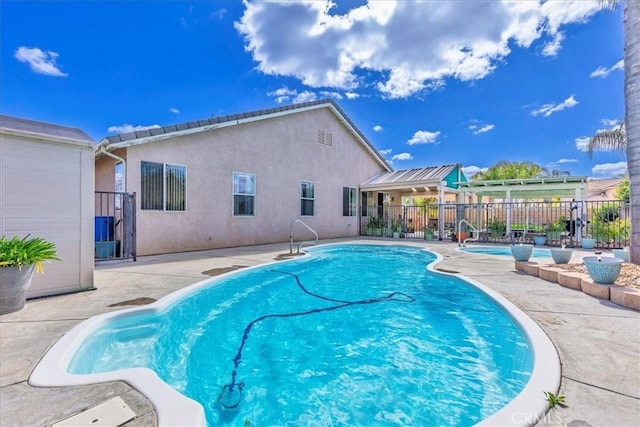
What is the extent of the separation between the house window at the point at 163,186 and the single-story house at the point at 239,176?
0.09 ft

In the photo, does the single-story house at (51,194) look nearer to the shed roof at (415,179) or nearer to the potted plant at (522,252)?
the potted plant at (522,252)

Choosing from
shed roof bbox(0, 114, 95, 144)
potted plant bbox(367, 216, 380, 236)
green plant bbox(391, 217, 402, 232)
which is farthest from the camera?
potted plant bbox(367, 216, 380, 236)

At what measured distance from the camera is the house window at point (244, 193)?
11094 mm

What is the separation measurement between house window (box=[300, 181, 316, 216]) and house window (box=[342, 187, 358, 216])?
98.5 inches

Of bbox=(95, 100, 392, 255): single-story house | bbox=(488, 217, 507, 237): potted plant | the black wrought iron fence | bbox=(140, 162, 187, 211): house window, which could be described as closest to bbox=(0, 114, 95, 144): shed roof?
bbox=(95, 100, 392, 255): single-story house

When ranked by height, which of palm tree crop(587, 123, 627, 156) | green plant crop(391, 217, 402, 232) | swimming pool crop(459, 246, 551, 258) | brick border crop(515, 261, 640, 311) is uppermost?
palm tree crop(587, 123, 627, 156)

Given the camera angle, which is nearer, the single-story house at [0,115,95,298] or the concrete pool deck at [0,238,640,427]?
the concrete pool deck at [0,238,640,427]

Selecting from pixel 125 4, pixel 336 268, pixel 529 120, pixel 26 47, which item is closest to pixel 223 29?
pixel 125 4

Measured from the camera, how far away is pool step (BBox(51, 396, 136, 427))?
164cm

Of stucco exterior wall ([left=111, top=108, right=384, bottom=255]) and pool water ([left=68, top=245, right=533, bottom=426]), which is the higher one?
stucco exterior wall ([left=111, top=108, right=384, bottom=255])

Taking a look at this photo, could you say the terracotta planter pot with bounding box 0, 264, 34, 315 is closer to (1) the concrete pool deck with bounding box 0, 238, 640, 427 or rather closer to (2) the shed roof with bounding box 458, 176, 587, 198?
(1) the concrete pool deck with bounding box 0, 238, 640, 427

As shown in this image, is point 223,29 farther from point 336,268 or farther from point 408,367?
point 408,367

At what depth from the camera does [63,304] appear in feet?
12.8

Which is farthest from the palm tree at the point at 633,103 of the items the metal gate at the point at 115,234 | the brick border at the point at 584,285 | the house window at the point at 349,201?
the house window at the point at 349,201
